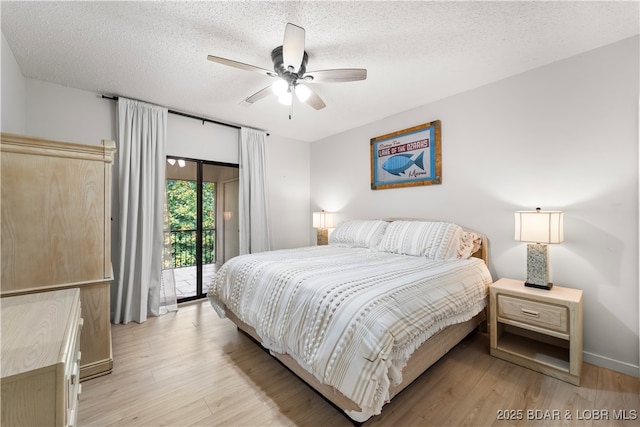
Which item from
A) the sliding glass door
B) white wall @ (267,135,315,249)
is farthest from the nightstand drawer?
the sliding glass door

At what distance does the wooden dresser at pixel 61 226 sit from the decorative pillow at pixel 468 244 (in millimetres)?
2990

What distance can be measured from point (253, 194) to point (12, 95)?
8.06 ft

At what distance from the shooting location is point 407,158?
3375 millimetres

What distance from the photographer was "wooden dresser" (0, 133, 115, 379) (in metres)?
1.63

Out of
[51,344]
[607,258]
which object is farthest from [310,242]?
[51,344]

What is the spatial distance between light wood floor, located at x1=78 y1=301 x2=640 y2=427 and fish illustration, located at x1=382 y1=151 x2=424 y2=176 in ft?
6.78

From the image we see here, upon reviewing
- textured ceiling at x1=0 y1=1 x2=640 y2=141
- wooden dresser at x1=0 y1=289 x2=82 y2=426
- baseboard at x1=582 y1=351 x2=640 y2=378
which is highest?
textured ceiling at x1=0 y1=1 x2=640 y2=141

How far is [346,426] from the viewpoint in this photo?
4.82ft

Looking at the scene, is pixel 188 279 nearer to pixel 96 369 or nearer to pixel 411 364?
pixel 96 369

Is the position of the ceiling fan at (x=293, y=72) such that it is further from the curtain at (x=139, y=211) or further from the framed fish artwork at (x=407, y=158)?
the curtain at (x=139, y=211)

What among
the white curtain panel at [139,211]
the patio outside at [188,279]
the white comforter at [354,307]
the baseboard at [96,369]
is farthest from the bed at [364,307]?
the patio outside at [188,279]

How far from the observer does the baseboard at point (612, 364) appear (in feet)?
6.28

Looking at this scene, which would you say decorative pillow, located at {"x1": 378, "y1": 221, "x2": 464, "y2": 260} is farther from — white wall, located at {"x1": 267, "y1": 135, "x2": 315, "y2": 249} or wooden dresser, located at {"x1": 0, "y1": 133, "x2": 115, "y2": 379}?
wooden dresser, located at {"x1": 0, "y1": 133, "x2": 115, "y2": 379}

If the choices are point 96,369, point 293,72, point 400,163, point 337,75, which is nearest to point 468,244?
point 400,163
